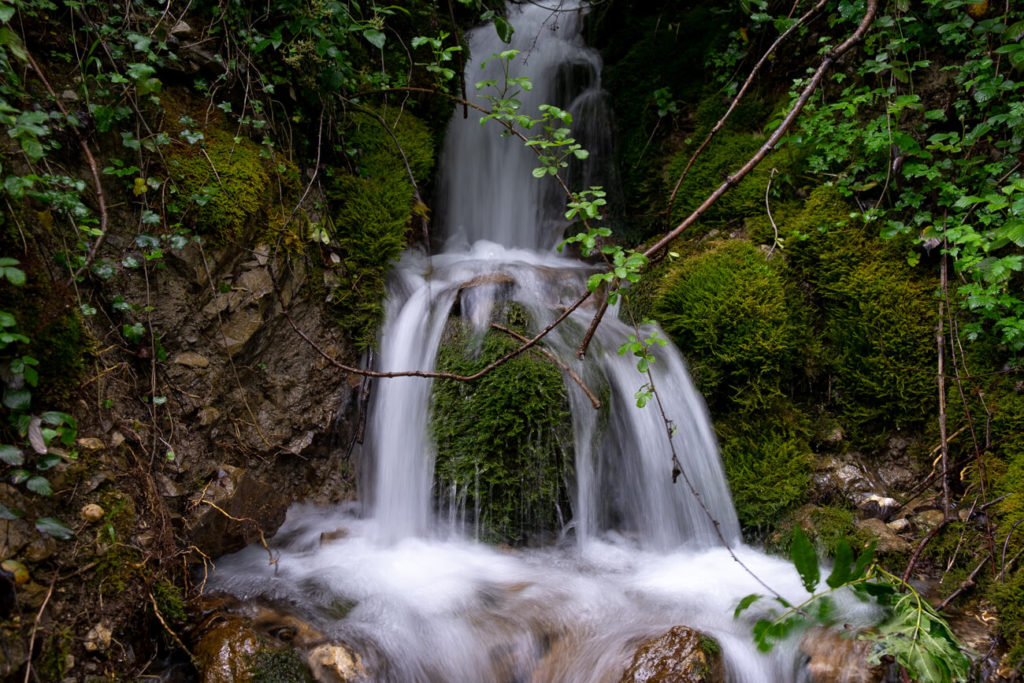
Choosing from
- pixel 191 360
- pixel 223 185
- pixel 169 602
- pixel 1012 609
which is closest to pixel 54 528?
pixel 169 602

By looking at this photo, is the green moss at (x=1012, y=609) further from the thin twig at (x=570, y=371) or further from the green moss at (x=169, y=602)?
the green moss at (x=169, y=602)

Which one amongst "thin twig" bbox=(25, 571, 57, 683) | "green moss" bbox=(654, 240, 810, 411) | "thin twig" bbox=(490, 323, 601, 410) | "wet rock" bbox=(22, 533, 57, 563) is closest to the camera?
"thin twig" bbox=(25, 571, 57, 683)

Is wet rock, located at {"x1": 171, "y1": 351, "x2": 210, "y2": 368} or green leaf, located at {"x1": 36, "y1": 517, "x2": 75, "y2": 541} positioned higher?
wet rock, located at {"x1": 171, "y1": 351, "x2": 210, "y2": 368}

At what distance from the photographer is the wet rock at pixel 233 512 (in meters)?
2.75

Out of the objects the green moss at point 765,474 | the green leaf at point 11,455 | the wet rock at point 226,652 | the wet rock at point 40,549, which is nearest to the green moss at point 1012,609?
the green moss at point 765,474

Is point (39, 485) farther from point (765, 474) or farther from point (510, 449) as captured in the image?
point (765, 474)

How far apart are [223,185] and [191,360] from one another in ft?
3.25

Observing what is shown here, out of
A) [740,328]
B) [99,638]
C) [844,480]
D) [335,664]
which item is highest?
[740,328]

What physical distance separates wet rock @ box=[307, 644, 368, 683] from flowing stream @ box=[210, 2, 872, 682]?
0.26 feet

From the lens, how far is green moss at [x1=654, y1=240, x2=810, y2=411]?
143 inches

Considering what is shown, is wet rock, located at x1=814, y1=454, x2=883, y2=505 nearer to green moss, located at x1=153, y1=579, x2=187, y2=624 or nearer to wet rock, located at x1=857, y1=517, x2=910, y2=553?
wet rock, located at x1=857, y1=517, x2=910, y2=553

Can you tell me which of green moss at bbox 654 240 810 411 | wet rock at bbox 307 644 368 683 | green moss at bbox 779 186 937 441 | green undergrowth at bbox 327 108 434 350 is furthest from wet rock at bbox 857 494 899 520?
green undergrowth at bbox 327 108 434 350

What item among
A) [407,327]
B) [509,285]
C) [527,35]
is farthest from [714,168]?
[527,35]

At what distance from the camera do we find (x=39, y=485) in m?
1.84
